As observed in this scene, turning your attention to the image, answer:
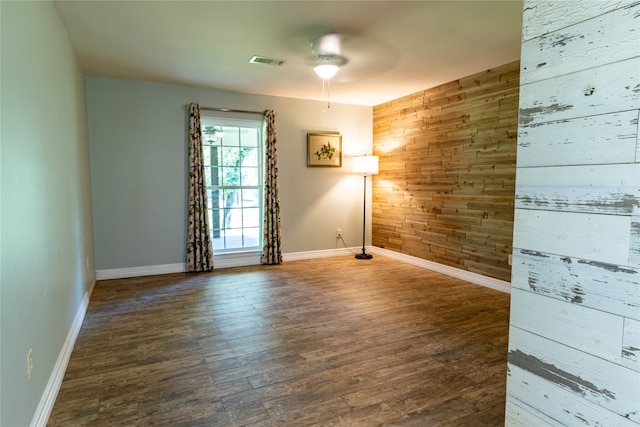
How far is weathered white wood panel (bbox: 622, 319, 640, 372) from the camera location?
2.64 ft

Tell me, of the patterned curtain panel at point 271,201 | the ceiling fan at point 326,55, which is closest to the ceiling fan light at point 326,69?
the ceiling fan at point 326,55

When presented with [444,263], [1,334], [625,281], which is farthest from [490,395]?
[444,263]

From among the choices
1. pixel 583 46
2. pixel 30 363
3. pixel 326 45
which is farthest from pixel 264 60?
pixel 583 46

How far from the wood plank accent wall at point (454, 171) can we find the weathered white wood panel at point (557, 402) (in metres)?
3.08

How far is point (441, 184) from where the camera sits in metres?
4.68

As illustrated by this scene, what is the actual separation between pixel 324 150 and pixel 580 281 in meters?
4.96

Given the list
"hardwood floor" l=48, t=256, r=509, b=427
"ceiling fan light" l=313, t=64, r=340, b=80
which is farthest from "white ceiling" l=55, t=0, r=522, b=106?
"hardwood floor" l=48, t=256, r=509, b=427

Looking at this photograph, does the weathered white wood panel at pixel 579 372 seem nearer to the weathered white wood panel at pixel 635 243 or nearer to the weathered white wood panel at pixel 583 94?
the weathered white wood panel at pixel 635 243

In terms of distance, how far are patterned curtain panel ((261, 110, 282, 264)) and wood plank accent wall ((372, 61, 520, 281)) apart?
1.76 m

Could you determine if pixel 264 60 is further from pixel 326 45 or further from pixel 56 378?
pixel 56 378

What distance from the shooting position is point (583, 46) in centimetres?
89

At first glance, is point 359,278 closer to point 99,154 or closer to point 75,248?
point 75,248

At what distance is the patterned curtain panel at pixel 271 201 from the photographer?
5227mm

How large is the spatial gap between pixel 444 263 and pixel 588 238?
4.00 meters
